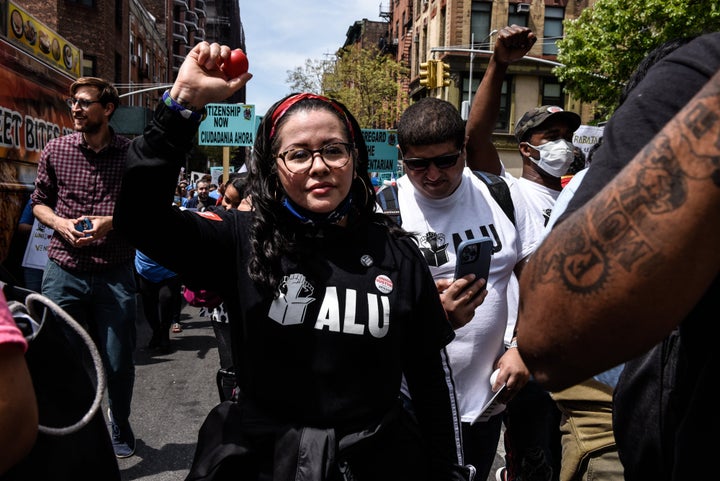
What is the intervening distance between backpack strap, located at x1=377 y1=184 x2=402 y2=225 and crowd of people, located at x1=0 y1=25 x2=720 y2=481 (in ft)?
0.06

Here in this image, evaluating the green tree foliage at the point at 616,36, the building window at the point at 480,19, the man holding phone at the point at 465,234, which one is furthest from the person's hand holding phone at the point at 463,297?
the building window at the point at 480,19

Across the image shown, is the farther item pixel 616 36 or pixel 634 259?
pixel 616 36

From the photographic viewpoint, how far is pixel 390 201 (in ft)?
8.93

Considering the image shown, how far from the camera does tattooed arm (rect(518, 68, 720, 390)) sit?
2.35ft

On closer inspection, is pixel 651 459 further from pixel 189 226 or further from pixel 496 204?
pixel 496 204

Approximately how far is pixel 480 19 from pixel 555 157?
32.2 meters

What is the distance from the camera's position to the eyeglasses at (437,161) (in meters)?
2.71

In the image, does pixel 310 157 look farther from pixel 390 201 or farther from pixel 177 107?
pixel 390 201

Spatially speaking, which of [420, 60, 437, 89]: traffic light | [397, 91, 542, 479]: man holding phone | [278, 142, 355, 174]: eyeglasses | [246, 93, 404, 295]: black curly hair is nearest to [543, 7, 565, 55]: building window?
[420, 60, 437, 89]: traffic light

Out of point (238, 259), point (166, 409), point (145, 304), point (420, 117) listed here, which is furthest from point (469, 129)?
point (145, 304)

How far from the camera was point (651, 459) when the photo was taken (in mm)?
1188

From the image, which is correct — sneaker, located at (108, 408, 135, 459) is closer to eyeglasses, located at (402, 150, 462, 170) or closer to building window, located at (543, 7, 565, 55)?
eyeglasses, located at (402, 150, 462, 170)

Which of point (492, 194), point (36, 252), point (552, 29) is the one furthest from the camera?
point (552, 29)

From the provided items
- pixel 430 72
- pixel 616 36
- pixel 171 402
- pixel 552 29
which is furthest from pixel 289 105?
pixel 552 29
